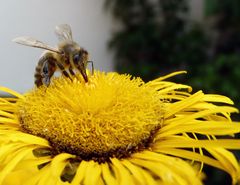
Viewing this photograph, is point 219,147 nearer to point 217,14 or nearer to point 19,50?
point 19,50

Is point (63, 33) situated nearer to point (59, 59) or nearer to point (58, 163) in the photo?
point (59, 59)

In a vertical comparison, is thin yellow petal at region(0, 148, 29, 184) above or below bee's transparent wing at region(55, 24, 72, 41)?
below

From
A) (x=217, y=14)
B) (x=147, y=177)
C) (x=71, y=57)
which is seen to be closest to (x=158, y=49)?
(x=217, y=14)

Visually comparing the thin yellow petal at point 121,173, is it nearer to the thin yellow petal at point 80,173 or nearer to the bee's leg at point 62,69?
the thin yellow petal at point 80,173

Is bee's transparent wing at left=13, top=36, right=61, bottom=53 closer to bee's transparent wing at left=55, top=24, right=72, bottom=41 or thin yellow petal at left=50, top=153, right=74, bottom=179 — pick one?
bee's transparent wing at left=55, top=24, right=72, bottom=41

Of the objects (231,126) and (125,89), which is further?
(125,89)

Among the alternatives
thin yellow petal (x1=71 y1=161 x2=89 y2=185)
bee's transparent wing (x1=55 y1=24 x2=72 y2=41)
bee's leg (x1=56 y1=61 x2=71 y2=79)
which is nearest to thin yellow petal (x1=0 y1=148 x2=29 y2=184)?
thin yellow petal (x1=71 y1=161 x2=89 y2=185)

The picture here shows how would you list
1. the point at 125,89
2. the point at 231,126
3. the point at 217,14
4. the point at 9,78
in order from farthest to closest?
the point at 217,14 < the point at 9,78 < the point at 125,89 < the point at 231,126
